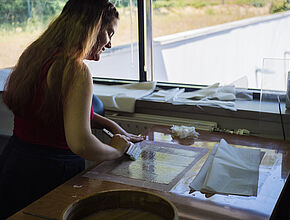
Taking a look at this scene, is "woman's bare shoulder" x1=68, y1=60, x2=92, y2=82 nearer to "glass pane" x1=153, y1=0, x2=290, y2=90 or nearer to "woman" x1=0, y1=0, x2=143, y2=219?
"woman" x1=0, y1=0, x2=143, y2=219

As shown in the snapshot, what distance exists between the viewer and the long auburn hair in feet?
4.60

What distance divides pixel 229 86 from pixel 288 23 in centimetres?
48

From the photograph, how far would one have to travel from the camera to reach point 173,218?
94 centimetres

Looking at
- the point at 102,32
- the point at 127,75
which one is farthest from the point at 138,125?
the point at 102,32

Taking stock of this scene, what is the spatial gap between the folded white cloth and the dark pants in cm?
95

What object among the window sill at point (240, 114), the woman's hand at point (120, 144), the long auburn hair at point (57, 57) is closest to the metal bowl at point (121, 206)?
the long auburn hair at point (57, 57)

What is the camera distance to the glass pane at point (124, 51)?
2.74m

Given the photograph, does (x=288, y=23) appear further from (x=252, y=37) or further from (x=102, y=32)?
(x=102, y=32)

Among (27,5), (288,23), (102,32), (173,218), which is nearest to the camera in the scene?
(173,218)

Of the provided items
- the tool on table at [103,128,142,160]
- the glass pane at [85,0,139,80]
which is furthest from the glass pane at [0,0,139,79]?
the tool on table at [103,128,142,160]

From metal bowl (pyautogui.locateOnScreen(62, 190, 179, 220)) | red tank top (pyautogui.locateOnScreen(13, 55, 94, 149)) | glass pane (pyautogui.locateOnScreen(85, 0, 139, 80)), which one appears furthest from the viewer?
glass pane (pyautogui.locateOnScreen(85, 0, 139, 80))

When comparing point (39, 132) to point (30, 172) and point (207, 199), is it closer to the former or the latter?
point (30, 172)

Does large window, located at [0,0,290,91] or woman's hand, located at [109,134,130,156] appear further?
large window, located at [0,0,290,91]

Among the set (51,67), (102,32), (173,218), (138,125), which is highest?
(102,32)
